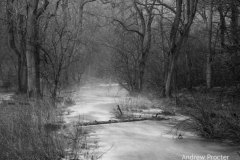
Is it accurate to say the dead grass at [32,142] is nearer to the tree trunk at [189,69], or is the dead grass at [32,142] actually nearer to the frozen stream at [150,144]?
the frozen stream at [150,144]

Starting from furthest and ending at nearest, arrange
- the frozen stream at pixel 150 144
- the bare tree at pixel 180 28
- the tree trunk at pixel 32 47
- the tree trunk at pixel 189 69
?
the tree trunk at pixel 189 69, the bare tree at pixel 180 28, the tree trunk at pixel 32 47, the frozen stream at pixel 150 144

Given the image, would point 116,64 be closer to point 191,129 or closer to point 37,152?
point 191,129

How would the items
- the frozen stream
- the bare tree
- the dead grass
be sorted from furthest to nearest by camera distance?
the bare tree → the frozen stream → the dead grass

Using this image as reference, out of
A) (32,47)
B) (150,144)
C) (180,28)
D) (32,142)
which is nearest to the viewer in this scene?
(32,142)

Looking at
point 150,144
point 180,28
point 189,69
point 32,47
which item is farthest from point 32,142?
point 189,69

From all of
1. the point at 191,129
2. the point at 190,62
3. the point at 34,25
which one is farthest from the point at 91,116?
the point at 190,62

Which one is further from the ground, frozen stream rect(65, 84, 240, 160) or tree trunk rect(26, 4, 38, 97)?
tree trunk rect(26, 4, 38, 97)

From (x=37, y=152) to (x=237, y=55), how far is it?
26.5 ft

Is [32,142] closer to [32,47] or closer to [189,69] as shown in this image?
[32,47]

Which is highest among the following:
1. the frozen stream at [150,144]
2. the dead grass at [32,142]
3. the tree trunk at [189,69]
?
the tree trunk at [189,69]

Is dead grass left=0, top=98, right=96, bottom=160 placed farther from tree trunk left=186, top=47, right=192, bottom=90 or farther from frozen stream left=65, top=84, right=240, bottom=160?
tree trunk left=186, top=47, right=192, bottom=90

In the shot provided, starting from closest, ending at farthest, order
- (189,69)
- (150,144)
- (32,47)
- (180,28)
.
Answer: (150,144) < (32,47) < (180,28) < (189,69)

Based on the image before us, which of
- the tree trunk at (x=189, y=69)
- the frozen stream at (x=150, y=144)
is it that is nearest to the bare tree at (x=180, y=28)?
the frozen stream at (x=150, y=144)

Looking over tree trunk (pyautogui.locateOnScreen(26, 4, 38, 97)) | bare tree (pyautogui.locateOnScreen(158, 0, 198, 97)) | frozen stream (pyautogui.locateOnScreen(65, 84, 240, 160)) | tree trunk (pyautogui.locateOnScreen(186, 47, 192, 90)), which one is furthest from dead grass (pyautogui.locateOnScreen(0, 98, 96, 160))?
tree trunk (pyautogui.locateOnScreen(186, 47, 192, 90))
